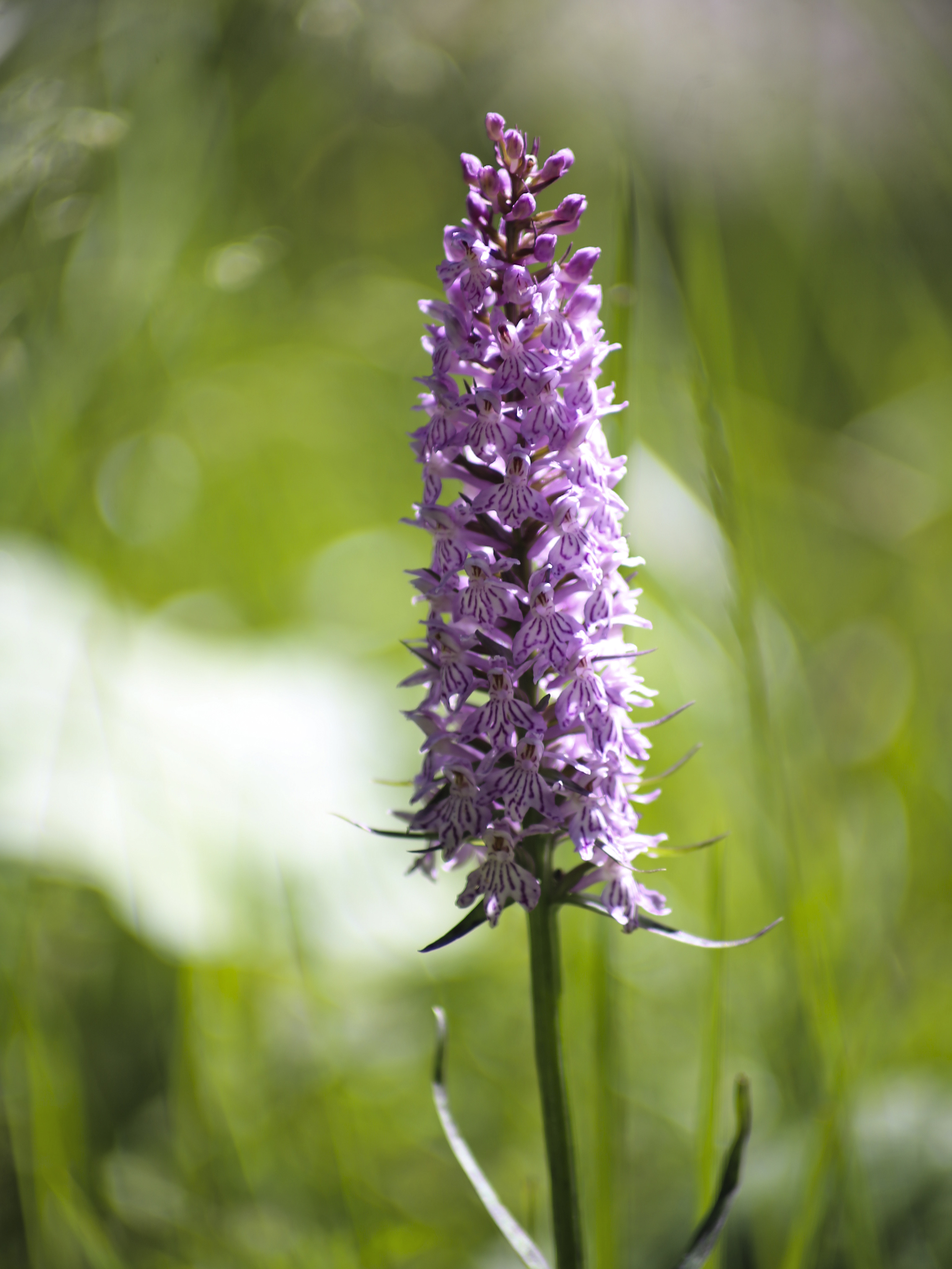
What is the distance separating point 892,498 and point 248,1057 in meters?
3.17

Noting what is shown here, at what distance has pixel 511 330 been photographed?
1.20m

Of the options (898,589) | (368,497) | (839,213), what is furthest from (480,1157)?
(839,213)

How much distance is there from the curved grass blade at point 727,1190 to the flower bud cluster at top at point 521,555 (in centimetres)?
26

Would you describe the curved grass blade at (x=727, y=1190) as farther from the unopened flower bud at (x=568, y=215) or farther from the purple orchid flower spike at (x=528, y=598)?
the unopened flower bud at (x=568, y=215)

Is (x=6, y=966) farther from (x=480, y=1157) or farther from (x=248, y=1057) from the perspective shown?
(x=480, y=1157)

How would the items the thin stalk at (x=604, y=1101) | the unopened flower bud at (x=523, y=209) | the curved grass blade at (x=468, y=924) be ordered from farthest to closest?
the thin stalk at (x=604, y=1101), the unopened flower bud at (x=523, y=209), the curved grass blade at (x=468, y=924)

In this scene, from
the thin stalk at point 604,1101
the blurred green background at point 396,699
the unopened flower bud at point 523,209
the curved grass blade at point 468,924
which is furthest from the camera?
the blurred green background at point 396,699

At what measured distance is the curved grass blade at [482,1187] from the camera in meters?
1.16

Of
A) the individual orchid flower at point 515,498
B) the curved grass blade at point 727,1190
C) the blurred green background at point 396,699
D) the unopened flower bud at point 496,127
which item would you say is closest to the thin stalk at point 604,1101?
the blurred green background at point 396,699

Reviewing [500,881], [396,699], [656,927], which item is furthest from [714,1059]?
[396,699]

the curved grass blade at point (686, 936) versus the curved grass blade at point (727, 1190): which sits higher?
the curved grass blade at point (686, 936)

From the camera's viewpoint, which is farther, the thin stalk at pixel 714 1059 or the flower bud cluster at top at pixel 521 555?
the thin stalk at pixel 714 1059

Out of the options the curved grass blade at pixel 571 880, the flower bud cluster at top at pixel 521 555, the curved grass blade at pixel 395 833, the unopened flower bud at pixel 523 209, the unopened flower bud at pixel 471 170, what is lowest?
the curved grass blade at pixel 571 880

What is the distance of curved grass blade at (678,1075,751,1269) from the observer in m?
1.15
